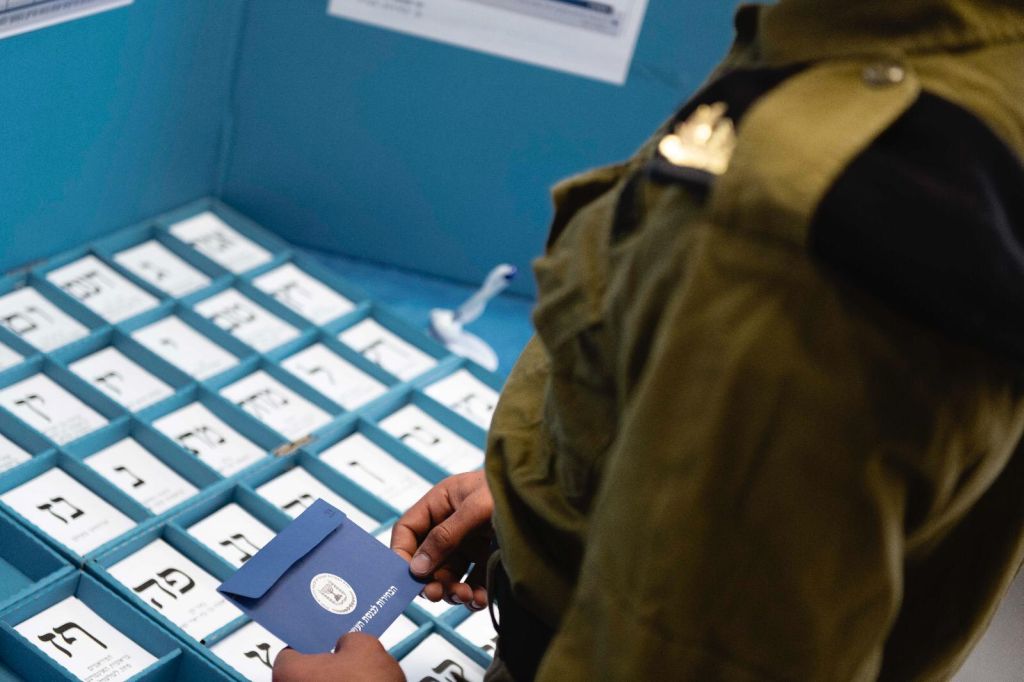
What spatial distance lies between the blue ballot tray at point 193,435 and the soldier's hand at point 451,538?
0.27 metres

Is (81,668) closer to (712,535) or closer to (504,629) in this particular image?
(504,629)

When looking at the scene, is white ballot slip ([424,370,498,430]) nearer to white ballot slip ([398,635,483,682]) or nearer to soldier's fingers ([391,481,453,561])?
white ballot slip ([398,635,483,682])

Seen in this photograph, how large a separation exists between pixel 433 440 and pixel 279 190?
66 cm

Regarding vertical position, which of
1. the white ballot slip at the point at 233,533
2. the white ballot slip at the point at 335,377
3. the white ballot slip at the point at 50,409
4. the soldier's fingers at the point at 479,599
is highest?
the soldier's fingers at the point at 479,599

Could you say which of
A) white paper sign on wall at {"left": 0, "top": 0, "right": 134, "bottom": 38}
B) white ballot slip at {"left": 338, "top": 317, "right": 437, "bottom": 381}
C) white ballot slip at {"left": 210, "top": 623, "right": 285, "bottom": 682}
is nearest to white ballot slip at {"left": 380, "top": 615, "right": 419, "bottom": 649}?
white ballot slip at {"left": 210, "top": 623, "right": 285, "bottom": 682}

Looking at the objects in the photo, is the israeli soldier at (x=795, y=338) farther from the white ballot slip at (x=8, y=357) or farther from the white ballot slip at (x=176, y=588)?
the white ballot slip at (x=8, y=357)

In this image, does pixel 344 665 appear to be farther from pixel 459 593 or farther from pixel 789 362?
pixel 789 362

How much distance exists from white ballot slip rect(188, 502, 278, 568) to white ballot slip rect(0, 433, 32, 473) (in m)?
0.25

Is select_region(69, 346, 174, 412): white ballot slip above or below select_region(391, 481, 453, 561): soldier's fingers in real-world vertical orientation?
below

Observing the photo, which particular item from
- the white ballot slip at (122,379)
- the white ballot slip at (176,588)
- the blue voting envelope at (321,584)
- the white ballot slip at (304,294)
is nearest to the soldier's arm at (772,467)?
the blue voting envelope at (321,584)

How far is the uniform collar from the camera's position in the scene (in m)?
0.73

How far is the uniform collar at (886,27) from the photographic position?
734mm

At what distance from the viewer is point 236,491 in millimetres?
1797

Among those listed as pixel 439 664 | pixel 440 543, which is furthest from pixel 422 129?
pixel 440 543
